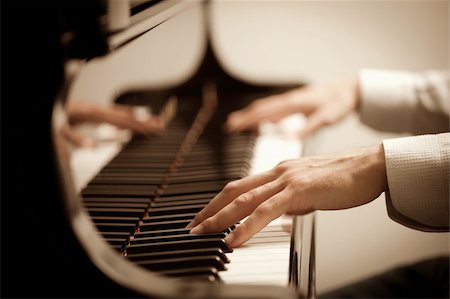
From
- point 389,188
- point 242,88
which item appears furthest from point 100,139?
point 389,188

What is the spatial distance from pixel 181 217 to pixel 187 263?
0.15 meters

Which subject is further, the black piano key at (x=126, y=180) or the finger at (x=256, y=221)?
the black piano key at (x=126, y=180)

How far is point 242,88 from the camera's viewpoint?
5.54 ft

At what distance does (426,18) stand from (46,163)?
196 cm

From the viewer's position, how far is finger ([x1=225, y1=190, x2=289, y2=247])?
701 millimetres

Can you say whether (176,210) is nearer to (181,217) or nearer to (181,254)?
(181,217)

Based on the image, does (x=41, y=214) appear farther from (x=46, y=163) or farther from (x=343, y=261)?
(x=343, y=261)

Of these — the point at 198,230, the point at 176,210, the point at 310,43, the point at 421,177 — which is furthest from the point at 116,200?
the point at 310,43

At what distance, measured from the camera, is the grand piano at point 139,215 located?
1.66ft

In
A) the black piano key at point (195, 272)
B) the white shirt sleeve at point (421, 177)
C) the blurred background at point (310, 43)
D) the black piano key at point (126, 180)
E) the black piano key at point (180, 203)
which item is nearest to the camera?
the black piano key at point (195, 272)

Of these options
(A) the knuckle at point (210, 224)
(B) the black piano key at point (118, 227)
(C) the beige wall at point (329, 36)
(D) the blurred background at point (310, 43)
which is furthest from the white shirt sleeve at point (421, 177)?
(C) the beige wall at point (329, 36)

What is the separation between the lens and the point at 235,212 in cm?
72

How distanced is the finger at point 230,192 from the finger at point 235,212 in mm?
22

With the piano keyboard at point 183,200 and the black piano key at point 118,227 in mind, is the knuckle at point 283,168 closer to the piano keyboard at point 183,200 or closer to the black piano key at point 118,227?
the piano keyboard at point 183,200
